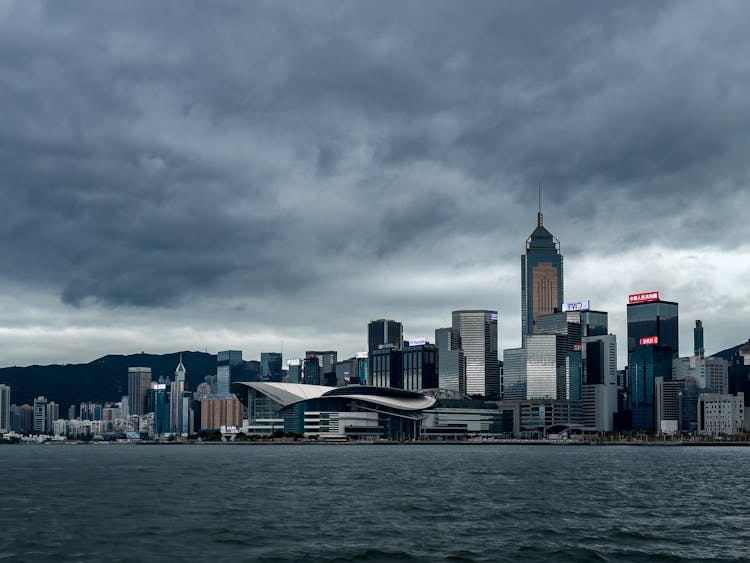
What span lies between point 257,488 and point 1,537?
129 feet

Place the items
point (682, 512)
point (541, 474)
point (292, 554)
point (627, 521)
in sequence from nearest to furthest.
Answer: point (292, 554)
point (627, 521)
point (682, 512)
point (541, 474)

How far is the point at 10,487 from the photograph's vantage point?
97688mm

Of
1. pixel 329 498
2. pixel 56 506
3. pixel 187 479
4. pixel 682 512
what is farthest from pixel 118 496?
pixel 682 512

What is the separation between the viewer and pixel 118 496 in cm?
8375

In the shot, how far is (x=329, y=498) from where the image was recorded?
266 feet

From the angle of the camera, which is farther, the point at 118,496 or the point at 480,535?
the point at 118,496

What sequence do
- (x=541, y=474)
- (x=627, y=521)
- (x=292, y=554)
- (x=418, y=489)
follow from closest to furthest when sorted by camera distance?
(x=292, y=554)
(x=627, y=521)
(x=418, y=489)
(x=541, y=474)

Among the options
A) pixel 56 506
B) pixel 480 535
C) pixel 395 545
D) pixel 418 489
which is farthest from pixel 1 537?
pixel 418 489

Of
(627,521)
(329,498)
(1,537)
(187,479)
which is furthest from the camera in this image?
(187,479)

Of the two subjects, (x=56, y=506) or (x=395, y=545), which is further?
(x=56, y=506)

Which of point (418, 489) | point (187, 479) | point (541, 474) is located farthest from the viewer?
point (541, 474)

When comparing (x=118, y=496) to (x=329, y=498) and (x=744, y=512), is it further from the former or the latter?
(x=744, y=512)

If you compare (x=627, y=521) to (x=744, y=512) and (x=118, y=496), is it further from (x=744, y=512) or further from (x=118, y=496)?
(x=118, y=496)

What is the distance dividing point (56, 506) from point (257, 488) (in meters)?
23.7
